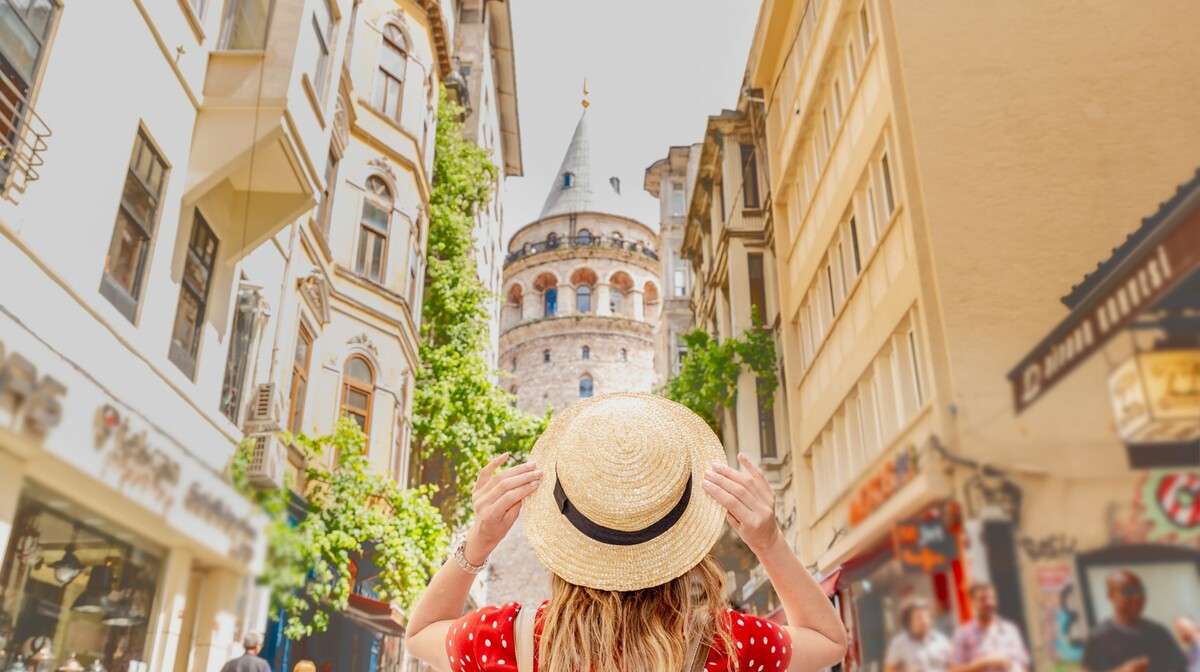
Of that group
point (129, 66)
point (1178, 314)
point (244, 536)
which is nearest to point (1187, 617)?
point (1178, 314)

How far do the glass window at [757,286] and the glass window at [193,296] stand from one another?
4965mm

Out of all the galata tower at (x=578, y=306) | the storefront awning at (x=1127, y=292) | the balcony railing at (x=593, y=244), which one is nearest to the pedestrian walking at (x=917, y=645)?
the storefront awning at (x=1127, y=292)

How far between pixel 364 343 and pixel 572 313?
12.1 m

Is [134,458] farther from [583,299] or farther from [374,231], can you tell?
[583,299]

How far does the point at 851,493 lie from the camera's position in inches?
187

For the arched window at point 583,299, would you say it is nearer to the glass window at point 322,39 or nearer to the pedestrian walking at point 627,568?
the glass window at point 322,39

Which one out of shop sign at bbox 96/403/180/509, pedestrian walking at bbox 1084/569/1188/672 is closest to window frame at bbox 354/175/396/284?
shop sign at bbox 96/403/180/509

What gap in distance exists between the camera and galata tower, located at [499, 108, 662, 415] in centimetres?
1328

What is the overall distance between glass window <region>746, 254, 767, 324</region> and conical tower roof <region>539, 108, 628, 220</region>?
5.53 feet

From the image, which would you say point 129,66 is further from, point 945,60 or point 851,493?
point 851,493

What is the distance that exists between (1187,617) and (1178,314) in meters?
1.01

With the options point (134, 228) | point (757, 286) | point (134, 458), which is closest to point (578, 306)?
point (757, 286)

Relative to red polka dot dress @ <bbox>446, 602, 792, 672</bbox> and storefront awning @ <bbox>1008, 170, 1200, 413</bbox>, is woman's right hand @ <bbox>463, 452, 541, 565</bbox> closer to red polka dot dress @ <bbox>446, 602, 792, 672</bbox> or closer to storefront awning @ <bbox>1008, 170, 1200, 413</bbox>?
red polka dot dress @ <bbox>446, 602, 792, 672</bbox>

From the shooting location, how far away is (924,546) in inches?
141
